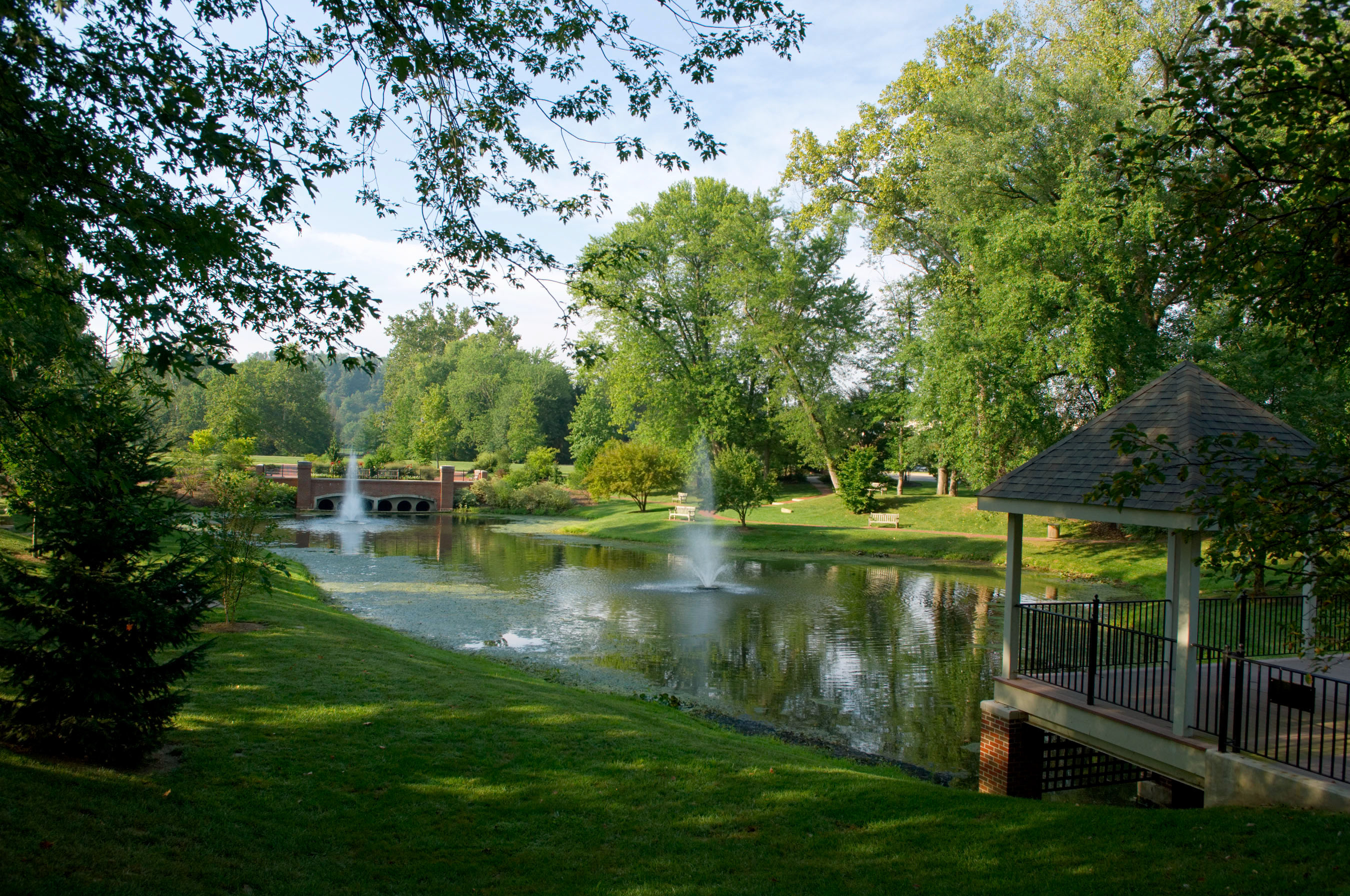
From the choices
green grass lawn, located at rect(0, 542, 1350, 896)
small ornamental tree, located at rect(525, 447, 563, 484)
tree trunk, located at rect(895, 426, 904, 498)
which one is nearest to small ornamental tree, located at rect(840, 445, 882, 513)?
tree trunk, located at rect(895, 426, 904, 498)

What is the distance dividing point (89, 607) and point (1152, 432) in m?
10.7

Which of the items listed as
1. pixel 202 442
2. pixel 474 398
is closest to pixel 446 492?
pixel 202 442

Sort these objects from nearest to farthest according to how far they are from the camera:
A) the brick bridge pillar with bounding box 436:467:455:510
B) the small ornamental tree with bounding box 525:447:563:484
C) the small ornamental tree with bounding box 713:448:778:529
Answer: the small ornamental tree with bounding box 713:448:778:529 → the brick bridge pillar with bounding box 436:467:455:510 → the small ornamental tree with bounding box 525:447:563:484

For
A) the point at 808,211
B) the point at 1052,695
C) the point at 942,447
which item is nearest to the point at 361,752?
the point at 1052,695

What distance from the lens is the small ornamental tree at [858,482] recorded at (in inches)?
1626

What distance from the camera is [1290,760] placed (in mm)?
7324

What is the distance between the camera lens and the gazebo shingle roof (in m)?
8.95

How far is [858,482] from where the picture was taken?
4122cm

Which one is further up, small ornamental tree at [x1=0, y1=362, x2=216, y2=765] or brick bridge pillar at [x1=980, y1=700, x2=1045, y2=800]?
small ornamental tree at [x1=0, y1=362, x2=216, y2=765]

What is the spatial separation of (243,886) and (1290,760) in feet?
27.7

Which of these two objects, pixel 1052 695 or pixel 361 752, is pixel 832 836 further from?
pixel 361 752

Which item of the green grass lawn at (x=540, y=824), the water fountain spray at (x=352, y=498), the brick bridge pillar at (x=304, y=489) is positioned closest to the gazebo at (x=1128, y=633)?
the green grass lawn at (x=540, y=824)

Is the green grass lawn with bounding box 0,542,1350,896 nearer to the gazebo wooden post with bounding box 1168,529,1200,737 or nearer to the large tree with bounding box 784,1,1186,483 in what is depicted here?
the gazebo wooden post with bounding box 1168,529,1200,737

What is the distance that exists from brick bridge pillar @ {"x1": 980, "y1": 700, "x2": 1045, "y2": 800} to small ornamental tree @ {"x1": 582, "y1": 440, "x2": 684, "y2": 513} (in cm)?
3618
